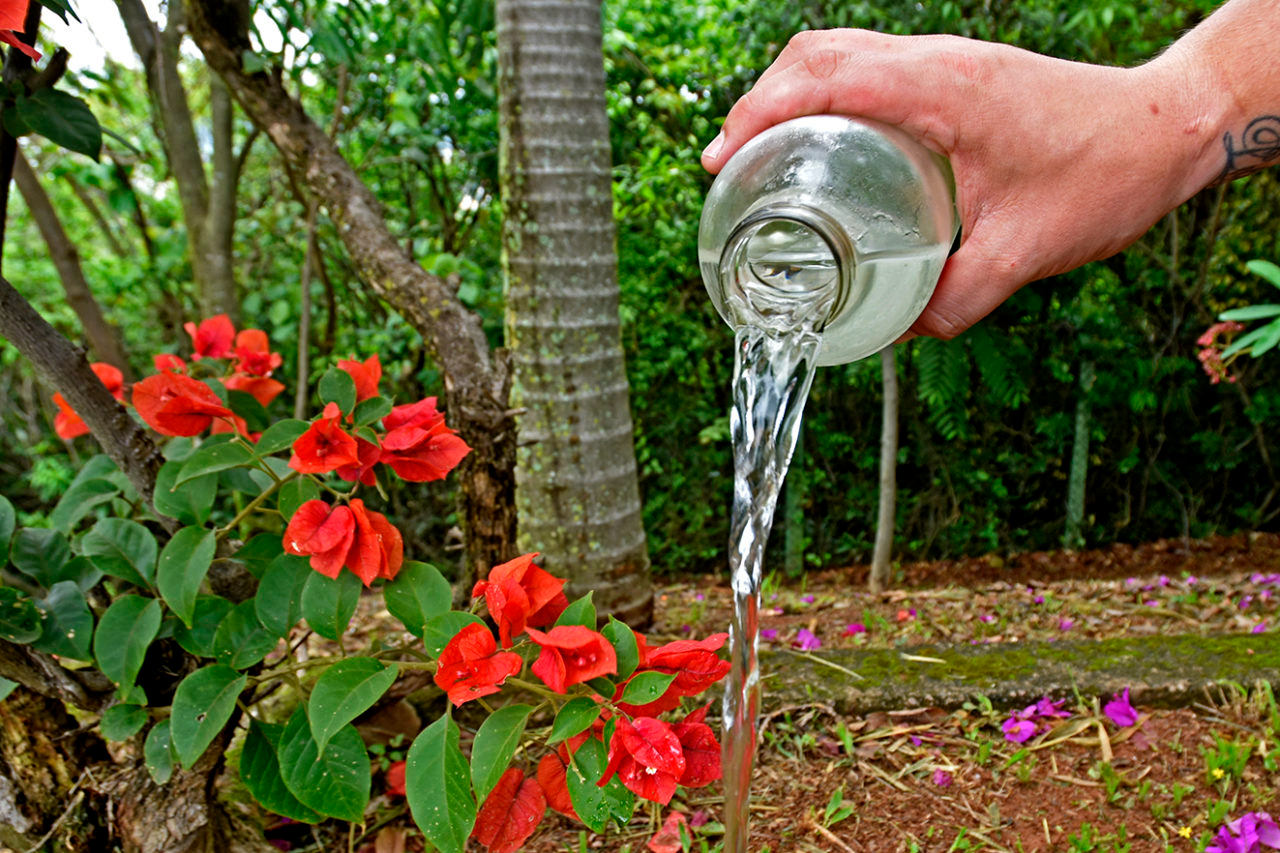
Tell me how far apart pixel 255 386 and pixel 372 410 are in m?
0.49

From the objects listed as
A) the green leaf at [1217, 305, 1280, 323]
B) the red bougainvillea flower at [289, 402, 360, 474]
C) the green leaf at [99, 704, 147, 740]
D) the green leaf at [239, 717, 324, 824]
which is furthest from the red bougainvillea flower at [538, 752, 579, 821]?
the green leaf at [1217, 305, 1280, 323]

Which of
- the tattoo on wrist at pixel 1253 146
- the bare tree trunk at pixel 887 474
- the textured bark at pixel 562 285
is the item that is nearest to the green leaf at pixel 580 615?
the tattoo on wrist at pixel 1253 146

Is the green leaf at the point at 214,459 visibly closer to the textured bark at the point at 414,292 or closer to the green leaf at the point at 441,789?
the green leaf at the point at 441,789

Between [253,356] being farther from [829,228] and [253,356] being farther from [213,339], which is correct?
[829,228]

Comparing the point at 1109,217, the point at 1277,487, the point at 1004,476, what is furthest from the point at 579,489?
the point at 1277,487

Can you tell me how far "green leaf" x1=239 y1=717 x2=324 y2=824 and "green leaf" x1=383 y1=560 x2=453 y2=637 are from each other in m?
0.24

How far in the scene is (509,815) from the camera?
1051 mm

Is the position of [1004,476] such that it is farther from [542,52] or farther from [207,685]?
[207,685]

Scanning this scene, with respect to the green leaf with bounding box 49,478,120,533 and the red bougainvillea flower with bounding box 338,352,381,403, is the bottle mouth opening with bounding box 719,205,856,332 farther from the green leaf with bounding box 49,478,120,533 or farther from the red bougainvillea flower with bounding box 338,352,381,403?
the green leaf with bounding box 49,478,120,533

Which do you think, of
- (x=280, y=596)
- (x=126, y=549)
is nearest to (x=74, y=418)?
(x=126, y=549)

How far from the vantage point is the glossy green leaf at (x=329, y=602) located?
1109 millimetres

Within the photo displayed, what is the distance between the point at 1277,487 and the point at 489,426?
4124 millimetres

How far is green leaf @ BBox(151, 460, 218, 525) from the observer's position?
1.20 metres

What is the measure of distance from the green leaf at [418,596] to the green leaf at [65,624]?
0.44 metres
